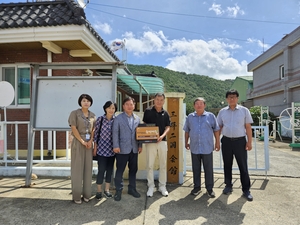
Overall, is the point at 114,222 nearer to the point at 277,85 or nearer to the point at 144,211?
the point at 144,211

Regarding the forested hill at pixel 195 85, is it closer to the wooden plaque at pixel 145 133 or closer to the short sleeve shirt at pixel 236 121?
the short sleeve shirt at pixel 236 121

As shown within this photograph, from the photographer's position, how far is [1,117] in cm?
633

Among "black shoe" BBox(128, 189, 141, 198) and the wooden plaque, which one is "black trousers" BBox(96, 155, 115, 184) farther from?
the wooden plaque

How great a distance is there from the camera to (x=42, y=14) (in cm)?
524

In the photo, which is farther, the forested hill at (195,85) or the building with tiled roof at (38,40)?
the forested hill at (195,85)

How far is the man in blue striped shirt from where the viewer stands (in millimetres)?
3564

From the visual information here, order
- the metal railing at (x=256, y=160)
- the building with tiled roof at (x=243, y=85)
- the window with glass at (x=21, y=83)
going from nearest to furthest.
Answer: the metal railing at (x=256, y=160) < the window with glass at (x=21, y=83) < the building with tiled roof at (x=243, y=85)

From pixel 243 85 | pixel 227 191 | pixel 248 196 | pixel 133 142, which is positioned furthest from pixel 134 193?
→ pixel 243 85

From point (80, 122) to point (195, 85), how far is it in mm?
48278

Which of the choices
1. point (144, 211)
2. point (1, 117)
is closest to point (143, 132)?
Answer: point (144, 211)

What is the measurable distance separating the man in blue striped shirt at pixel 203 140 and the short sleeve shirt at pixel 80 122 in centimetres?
167

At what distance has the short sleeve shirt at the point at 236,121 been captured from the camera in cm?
353

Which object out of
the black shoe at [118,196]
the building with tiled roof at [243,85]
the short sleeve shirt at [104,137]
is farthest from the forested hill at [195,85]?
the black shoe at [118,196]

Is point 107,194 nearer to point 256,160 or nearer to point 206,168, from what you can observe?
point 206,168
